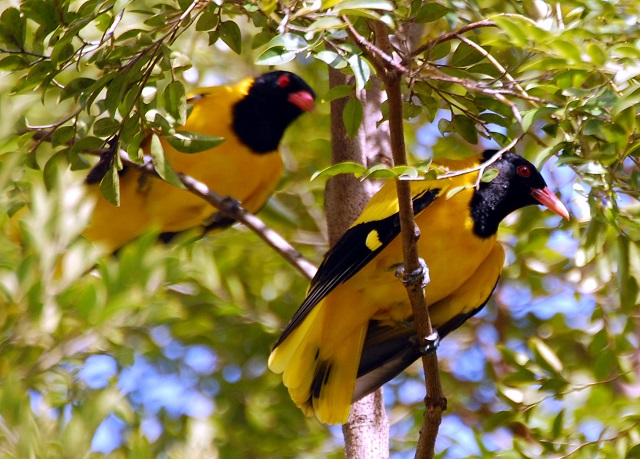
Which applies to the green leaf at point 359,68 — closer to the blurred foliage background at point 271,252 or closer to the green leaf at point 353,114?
the blurred foliage background at point 271,252

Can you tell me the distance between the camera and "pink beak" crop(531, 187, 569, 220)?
3.52m

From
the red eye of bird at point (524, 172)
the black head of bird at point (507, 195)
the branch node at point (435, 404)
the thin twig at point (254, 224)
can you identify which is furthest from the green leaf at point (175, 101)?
the red eye of bird at point (524, 172)

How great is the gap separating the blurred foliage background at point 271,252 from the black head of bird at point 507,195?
14 cm

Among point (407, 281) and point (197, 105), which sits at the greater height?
point (407, 281)

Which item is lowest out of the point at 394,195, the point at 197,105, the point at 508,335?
the point at 508,335

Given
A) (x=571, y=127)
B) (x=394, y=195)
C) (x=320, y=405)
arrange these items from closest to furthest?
(x=571, y=127)
(x=394, y=195)
(x=320, y=405)

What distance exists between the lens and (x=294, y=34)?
7.63 ft

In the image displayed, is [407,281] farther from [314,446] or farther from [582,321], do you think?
[582,321]

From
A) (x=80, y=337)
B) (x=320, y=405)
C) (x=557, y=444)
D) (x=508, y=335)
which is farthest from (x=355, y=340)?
(x=80, y=337)

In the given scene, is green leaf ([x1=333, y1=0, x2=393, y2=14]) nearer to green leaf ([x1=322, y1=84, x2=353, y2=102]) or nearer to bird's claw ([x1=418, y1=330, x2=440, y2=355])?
green leaf ([x1=322, y1=84, x2=353, y2=102])

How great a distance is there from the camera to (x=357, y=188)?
3.68 meters

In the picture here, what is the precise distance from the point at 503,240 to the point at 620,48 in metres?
2.44

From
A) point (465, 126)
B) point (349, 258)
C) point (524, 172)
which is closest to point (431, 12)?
point (465, 126)

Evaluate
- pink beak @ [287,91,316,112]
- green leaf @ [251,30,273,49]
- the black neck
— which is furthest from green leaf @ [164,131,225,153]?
pink beak @ [287,91,316,112]
